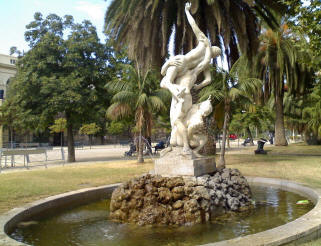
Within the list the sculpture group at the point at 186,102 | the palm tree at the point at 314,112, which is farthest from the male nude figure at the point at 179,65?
the palm tree at the point at 314,112

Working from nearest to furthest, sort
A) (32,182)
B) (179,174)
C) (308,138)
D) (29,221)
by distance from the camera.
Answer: (29,221) < (179,174) < (32,182) < (308,138)

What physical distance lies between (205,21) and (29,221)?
36.6 feet

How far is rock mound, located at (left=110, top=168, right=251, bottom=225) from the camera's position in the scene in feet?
18.0

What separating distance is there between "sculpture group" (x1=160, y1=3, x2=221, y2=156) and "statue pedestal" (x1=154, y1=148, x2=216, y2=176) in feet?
0.56

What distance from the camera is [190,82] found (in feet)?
23.2

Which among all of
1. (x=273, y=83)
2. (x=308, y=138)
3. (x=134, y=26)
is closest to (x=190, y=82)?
(x=134, y=26)

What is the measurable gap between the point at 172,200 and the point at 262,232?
2.04m

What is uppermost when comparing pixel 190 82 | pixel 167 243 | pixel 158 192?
pixel 190 82

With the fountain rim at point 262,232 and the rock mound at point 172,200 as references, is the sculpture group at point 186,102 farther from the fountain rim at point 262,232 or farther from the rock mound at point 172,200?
the fountain rim at point 262,232

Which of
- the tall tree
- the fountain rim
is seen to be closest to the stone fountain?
the fountain rim

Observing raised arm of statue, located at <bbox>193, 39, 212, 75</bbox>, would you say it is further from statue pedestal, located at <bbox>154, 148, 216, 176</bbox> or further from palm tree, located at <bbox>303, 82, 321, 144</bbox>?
palm tree, located at <bbox>303, 82, 321, 144</bbox>

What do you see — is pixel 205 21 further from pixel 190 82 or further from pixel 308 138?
pixel 308 138

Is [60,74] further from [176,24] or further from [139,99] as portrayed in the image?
[176,24]

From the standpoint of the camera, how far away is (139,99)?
15336 millimetres
